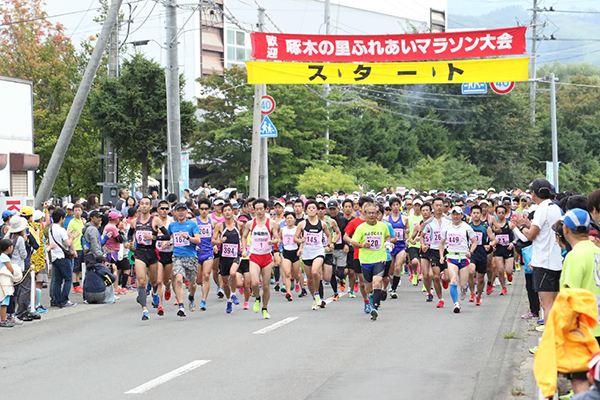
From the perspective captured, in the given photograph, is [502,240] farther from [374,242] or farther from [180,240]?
[180,240]

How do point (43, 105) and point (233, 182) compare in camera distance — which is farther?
point (233, 182)

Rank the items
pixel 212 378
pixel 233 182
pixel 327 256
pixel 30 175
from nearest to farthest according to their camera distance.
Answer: pixel 212 378 < pixel 327 256 < pixel 30 175 < pixel 233 182

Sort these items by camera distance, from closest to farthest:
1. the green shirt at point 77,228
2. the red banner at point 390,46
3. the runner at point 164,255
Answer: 1. the runner at point 164,255
2. the green shirt at point 77,228
3. the red banner at point 390,46

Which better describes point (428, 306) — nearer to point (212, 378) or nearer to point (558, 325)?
point (212, 378)

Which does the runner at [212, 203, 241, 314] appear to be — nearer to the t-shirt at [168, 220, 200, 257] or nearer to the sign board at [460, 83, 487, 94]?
the t-shirt at [168, 220, 200, 257]

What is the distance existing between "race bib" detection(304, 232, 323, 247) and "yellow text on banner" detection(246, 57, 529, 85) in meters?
7.24

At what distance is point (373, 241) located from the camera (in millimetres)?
14773

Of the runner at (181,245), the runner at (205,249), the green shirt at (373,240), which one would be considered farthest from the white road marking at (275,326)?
the runner at (205,249)

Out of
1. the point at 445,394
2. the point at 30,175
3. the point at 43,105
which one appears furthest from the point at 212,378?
the point at 43,105

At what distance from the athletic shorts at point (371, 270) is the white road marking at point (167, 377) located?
4.63 meters

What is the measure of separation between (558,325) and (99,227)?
1421 cm

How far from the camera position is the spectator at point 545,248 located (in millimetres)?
10038

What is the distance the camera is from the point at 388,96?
2608 inches

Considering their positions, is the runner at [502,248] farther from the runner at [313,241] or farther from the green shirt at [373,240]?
the green shirt at [373,240]
